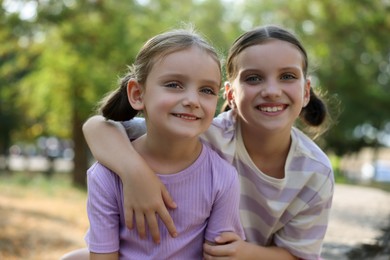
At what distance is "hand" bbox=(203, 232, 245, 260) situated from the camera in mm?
2016

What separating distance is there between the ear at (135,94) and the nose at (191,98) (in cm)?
22

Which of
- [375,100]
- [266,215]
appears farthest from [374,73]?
[266,215]

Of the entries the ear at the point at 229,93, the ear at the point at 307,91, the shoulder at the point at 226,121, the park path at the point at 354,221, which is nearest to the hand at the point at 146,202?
the shoulder at the point at 226,121

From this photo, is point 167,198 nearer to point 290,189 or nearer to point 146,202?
point 146,202

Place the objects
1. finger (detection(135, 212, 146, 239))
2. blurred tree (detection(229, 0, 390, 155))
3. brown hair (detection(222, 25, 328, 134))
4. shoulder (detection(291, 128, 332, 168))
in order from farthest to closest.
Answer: blurred tree (detection(229, 0, 390, 155))
shoulder (detection(291, 128, 332, 168))
brown hair (detection(222, 25, 328, 134))
finger (detection(135, 212, 146, 239))

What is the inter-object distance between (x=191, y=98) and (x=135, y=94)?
0.92 ft

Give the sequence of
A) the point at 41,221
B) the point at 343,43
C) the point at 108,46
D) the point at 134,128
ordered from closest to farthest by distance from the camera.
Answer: the point at 134,128, the point at 41,221, the point at 108,46, the point at 343,43

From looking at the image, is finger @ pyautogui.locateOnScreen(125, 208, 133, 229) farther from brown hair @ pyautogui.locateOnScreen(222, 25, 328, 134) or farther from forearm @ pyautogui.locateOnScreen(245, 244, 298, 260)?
brown hair @ pyautogui.locateOnScreen(222, 25, 328, 134)

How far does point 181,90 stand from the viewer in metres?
1.89

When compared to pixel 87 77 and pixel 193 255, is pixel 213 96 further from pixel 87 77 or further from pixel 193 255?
pixel 87 77

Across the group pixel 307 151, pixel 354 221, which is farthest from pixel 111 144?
pixel 354 221

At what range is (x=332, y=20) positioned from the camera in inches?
594

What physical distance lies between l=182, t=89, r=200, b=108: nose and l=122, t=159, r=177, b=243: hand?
313mm

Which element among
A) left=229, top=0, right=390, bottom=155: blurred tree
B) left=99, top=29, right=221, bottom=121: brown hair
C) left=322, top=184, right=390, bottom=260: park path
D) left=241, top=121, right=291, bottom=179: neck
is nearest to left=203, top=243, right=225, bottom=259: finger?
left=241, top=121, right=291, bottom=179: neck
